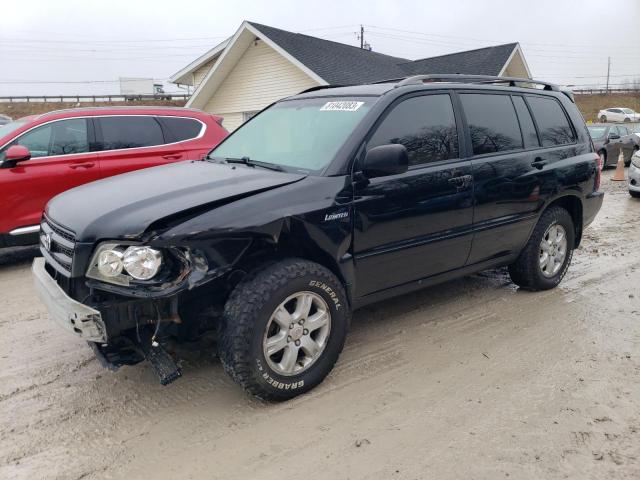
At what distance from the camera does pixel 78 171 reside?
20.8 feet

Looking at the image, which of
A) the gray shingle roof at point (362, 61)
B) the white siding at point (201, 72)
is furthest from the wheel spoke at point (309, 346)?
the white siding at point (201, 72)

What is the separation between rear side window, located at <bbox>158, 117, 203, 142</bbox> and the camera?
710 centimetres

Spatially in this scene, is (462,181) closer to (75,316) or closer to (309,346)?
(309,346)

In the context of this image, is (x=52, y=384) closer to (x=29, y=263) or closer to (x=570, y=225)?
(x=29, y=263)

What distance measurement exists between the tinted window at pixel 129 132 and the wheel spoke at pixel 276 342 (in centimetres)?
475

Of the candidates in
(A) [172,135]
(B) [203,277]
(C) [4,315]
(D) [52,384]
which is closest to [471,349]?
(B) [203,277]

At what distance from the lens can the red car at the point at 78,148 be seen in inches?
233

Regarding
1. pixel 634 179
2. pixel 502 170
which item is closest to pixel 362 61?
pixel 634 179

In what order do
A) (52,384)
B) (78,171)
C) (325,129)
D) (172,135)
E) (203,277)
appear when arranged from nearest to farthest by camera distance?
(203,277) → (52,384) → (325,129) → (78,171) → (172,135)

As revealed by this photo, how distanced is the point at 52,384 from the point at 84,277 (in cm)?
107

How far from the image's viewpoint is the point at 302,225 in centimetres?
310

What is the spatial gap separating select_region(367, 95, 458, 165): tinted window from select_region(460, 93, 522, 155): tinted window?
227mm

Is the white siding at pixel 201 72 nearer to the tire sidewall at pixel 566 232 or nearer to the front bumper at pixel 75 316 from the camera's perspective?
Result: the tire sidewall at pixel 566 232

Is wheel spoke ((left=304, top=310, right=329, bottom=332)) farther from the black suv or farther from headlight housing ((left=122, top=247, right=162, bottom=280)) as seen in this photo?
headlight housing ((left=122, top=247, right=162, bottom=280))
